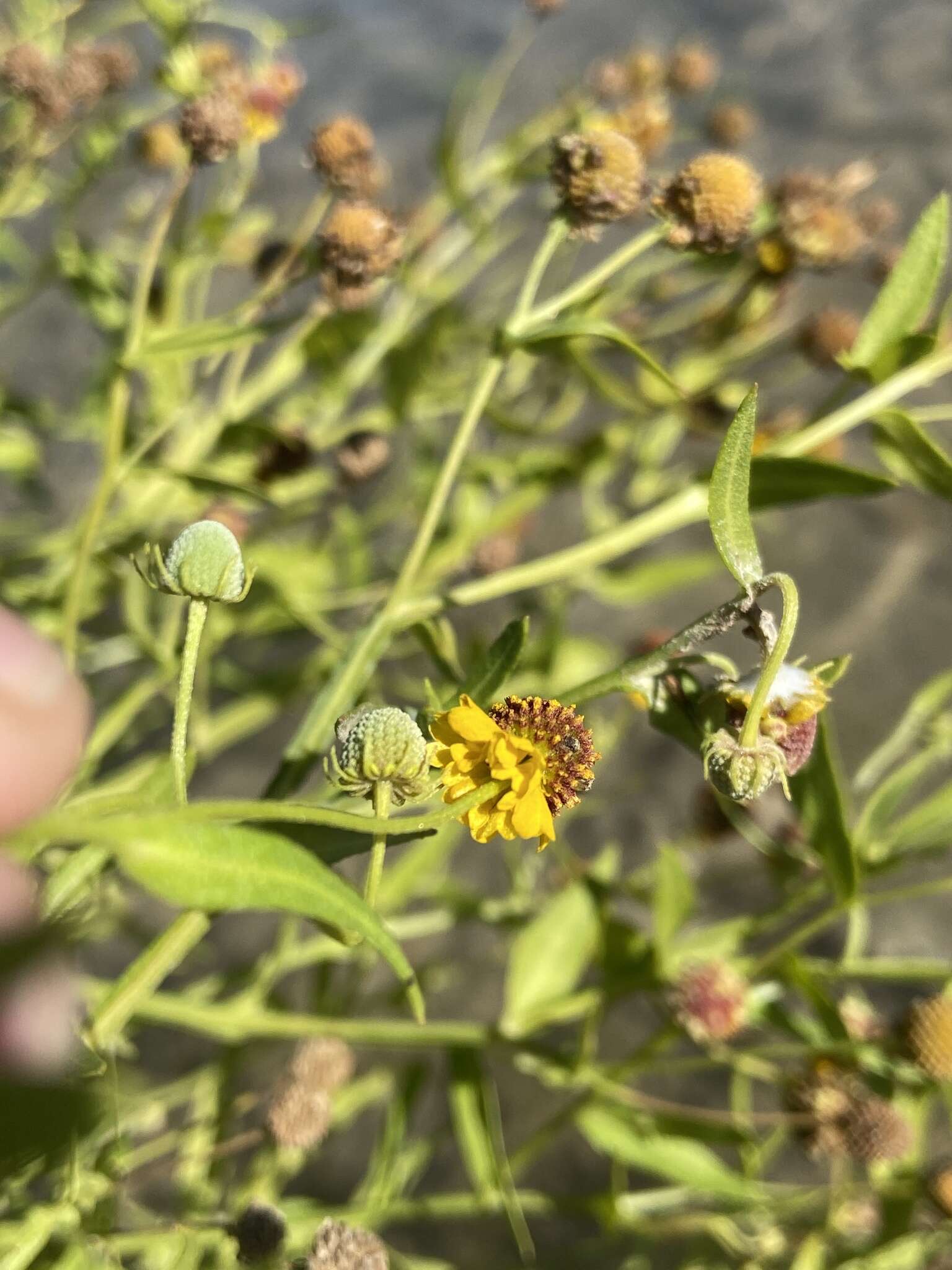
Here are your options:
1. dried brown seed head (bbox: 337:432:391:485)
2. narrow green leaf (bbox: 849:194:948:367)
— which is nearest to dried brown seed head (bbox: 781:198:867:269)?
narrow green leaf (bbox: 849:194:948:367)

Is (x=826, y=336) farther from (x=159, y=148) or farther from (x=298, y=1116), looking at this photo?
(x=298, y=1116)

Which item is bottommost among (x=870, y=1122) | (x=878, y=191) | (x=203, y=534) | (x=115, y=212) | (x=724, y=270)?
(x=870, y=1122)

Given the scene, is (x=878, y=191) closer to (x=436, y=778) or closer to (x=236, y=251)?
(x=236, y=251)

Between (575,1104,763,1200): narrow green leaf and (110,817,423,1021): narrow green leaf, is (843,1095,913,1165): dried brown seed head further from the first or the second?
(110,817,423,1021): narrow green leaf

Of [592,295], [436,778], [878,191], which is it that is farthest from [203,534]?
[878,191]

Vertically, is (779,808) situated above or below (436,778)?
below

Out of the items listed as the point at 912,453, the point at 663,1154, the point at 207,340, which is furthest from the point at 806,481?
the point at 663,1154
